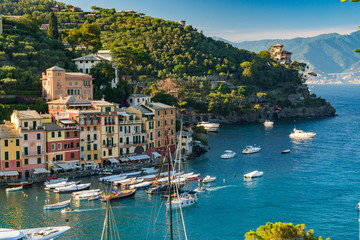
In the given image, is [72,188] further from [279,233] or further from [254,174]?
[279,233]

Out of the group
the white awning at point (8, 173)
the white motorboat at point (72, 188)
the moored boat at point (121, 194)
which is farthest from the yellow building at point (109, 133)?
the moored boat at point (121, 194)

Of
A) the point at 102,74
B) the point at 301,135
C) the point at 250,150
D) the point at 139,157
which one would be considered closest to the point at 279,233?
the point at 139,157

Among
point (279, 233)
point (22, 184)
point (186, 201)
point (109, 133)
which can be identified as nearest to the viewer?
point (279, 233)

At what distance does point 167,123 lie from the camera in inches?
3300

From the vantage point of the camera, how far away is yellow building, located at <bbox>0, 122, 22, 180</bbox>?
213ft

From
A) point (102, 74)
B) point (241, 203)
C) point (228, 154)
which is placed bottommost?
point (241, 203)

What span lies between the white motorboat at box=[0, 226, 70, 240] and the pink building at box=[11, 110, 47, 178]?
20944 millimetres

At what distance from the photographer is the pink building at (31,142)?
66562 mm

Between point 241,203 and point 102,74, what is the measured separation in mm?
46010

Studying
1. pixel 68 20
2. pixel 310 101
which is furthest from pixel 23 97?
pixel 310 101

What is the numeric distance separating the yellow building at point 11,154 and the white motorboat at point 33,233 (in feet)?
67.1

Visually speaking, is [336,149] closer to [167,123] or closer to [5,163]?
[167,123]

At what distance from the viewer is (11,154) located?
65500mm

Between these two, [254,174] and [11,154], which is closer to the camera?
[11,154]
